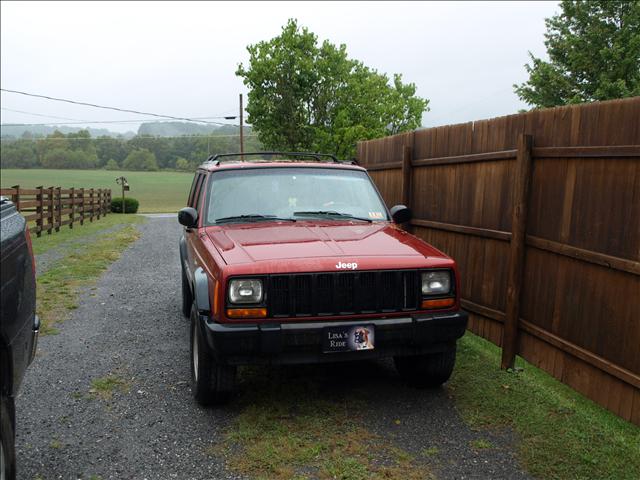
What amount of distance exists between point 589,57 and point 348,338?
92.1ft

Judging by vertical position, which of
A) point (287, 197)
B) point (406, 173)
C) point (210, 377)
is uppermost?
point (406, 173)

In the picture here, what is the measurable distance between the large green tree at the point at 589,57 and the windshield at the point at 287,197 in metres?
22.7

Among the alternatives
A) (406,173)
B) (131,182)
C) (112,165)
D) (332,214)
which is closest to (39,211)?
(406,173)

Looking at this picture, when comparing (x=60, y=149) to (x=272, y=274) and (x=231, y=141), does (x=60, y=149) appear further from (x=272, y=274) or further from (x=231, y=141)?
(x=272, y=274)

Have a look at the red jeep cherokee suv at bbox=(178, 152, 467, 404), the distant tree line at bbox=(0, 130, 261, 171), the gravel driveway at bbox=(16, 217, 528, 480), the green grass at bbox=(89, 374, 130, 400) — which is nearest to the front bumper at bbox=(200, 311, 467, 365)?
the red jeep cherokee suv at bbox=(178, 152, 467, 404)

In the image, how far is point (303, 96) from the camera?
86.8 feet

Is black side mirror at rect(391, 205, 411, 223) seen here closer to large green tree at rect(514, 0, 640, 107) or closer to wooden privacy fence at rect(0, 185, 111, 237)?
wooden privacy fence at rect(0, 185, 111, 237)

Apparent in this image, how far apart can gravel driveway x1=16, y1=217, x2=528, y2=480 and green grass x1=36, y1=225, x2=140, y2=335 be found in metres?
0.86

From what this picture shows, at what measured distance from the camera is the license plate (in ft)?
12.1

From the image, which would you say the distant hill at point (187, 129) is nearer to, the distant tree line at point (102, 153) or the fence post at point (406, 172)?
the distant tree line at point (102, 153)

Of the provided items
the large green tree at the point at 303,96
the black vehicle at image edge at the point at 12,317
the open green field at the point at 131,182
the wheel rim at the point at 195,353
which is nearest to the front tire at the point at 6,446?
the black vehicle at image edge at the point at 12,317

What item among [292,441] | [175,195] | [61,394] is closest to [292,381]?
[292,441]

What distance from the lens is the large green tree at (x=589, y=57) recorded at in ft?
81.7

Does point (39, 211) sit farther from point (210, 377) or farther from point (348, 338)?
point (348, 338)
